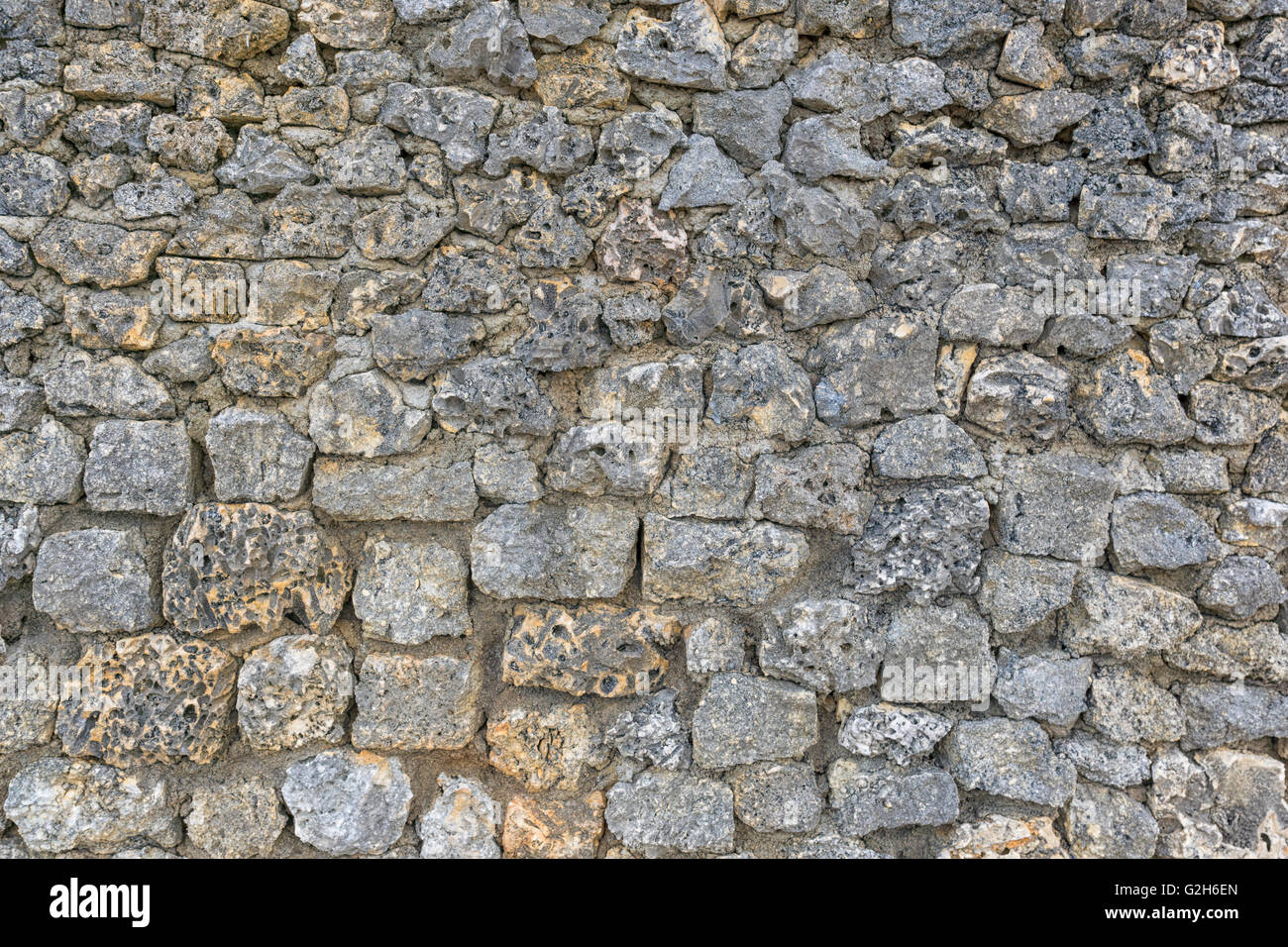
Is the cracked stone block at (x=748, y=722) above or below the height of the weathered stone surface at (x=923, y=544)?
below

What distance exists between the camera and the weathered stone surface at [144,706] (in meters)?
2.41

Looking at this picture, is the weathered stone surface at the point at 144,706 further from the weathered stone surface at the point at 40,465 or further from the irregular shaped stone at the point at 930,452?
the irregular shaped stone at the point at 930,452

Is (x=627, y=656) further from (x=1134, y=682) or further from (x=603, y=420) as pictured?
(x=1134, y=682)

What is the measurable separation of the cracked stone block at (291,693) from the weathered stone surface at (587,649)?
0.54 m

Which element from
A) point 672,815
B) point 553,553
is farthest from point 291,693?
point 672,815

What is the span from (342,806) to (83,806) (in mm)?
776

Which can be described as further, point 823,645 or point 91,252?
point 823,645

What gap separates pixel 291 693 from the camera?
2.44 m

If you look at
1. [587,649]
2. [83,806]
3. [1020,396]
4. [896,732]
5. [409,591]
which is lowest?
[83,806]

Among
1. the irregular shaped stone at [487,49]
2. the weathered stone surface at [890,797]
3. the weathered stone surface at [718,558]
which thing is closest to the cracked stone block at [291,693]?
the weathered stone surface at [718,558]

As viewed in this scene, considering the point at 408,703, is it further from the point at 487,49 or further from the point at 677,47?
the point at 677,47

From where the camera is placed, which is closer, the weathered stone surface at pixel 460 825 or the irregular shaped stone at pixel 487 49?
the irregular shaped stone at pixel 487 49

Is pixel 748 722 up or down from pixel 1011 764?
up

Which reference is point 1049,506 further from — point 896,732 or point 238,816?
point 238,816
